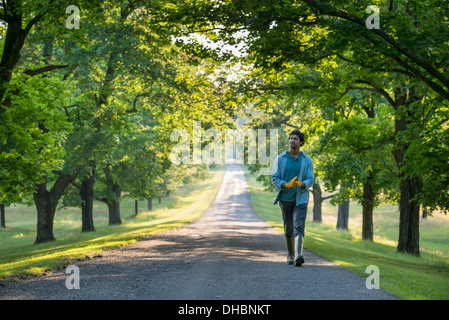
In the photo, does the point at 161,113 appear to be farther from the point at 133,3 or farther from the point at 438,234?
the point at 438,234

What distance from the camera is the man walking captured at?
813 centimetres

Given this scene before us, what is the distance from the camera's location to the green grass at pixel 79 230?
13.9 m

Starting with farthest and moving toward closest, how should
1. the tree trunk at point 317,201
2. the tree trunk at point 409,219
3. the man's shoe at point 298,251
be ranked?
the tree trunk at point 317,201
the tree trunk at point 409,219
the man's shoe at point 298,251

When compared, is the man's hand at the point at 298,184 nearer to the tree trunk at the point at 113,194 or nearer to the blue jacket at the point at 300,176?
the blue jacket at the point at 300,176

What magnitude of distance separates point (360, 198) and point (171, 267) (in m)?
16.8

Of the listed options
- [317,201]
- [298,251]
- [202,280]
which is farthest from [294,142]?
[317,201]

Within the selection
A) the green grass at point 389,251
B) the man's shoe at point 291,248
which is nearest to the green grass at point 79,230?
the man's shoe at point 291,248

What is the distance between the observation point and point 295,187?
822cm

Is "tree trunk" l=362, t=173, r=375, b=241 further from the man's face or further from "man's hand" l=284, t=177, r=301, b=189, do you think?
"man's hand" l=284, t=177, r=301, b=189

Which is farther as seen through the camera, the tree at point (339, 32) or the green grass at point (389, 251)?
the tree at point (339, 32)

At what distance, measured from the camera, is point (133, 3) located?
507 inches

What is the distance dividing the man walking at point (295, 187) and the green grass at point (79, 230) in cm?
506

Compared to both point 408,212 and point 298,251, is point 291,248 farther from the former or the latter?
point 408,212
